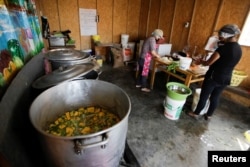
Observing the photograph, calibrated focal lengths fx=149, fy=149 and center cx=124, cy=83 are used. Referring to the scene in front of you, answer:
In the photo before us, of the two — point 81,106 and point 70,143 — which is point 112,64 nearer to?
point 81,106

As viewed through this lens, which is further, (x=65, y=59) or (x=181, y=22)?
(x=181, y=22)

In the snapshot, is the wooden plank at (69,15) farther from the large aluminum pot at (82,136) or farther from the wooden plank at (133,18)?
the large aluminum pot at (82,136)

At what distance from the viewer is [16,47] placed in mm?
1273

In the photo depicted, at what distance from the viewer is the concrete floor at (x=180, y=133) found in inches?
66.7

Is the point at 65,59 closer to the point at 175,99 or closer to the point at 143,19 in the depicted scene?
the point at 175,99

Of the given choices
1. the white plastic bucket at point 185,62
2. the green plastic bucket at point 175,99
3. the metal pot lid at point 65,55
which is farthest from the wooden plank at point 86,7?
the green plastic bucket at point 175,99

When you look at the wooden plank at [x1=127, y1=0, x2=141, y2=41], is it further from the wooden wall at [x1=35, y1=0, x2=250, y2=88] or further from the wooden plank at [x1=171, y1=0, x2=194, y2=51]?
the wooden plank at [x1=171, y1=0, x2=194, y2=51]

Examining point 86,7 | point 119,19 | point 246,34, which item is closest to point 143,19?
point 119,19

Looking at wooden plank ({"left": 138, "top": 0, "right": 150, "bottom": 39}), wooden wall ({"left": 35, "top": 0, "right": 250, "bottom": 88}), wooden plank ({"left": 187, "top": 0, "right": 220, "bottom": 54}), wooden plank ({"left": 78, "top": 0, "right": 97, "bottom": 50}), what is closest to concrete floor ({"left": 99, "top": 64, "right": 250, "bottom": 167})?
wooden wall ({"left": 35, "top": 0, "right": 250, "bottom": 88})

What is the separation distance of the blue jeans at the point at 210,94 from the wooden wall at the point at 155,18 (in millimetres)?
1145

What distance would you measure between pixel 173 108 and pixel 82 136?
172 cm

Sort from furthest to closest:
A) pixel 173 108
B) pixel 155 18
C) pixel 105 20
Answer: pixel 105 20
pixel 155 18
pixel 173 108

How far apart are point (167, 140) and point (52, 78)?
1.54 m

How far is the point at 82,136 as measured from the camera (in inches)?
28.9
